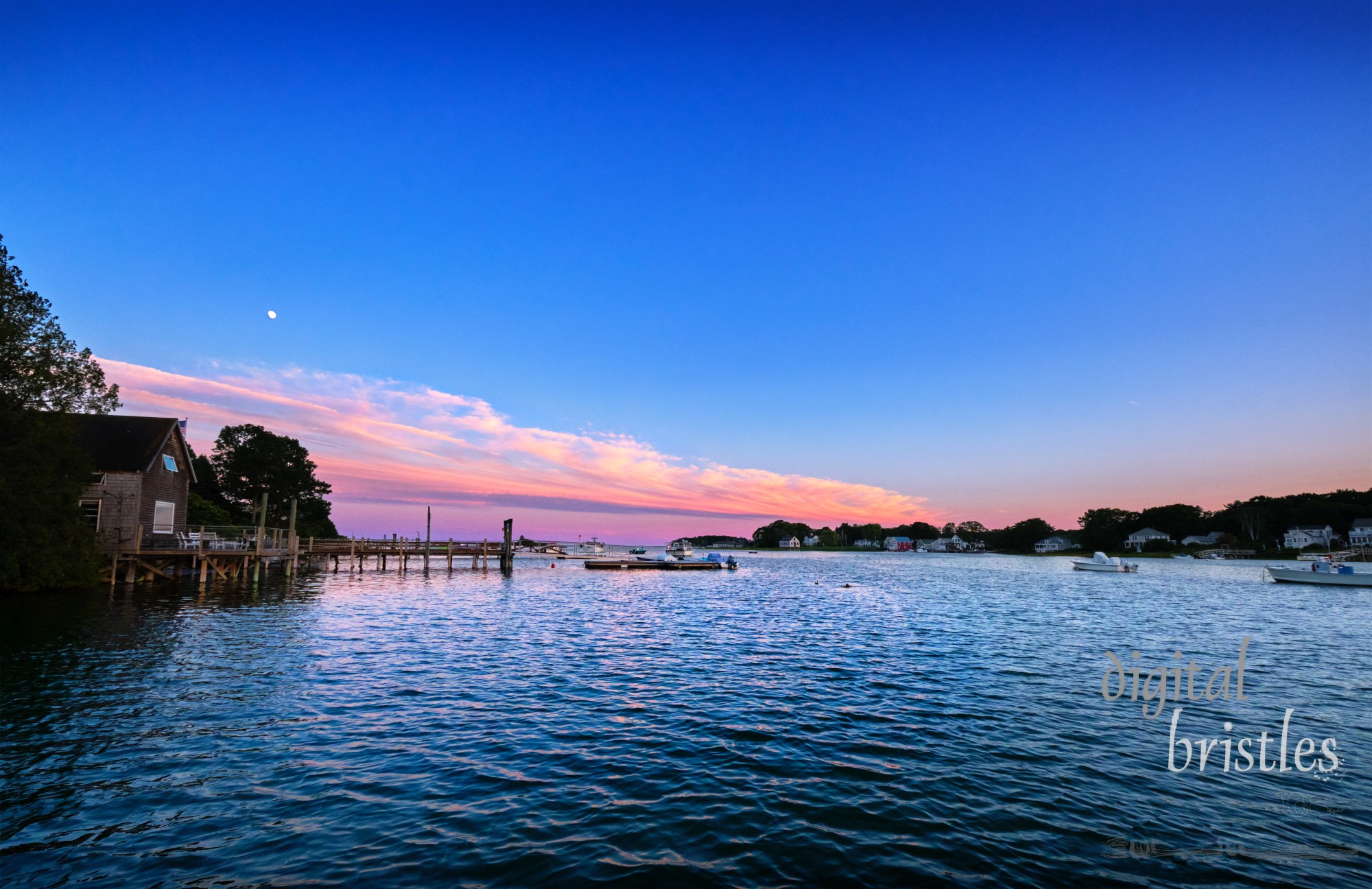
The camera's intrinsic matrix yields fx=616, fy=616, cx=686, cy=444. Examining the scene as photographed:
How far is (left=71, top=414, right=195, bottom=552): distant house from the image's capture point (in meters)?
42.8

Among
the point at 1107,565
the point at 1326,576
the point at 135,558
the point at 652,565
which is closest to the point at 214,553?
the point at 135,558

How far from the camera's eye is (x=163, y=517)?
156 ft

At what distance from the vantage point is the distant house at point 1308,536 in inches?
5384

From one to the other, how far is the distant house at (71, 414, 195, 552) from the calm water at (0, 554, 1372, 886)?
18.5 metres

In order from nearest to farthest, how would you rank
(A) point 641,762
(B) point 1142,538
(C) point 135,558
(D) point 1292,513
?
(A) point 641,762 → (C) point 135,558 → (D) point 1292,513 → (B) point 1142,538

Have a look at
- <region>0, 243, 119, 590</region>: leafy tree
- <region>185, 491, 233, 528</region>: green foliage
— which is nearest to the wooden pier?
<region>0, 243, 119, 590</region>: leafy tree

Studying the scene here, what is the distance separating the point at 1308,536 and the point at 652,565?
153114mm

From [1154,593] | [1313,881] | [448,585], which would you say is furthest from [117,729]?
[1154,593]

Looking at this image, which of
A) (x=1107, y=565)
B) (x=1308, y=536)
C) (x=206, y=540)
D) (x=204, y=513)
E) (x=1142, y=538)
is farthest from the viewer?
(x=1142, y=538)

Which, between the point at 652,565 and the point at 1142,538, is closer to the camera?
the point at 652,565

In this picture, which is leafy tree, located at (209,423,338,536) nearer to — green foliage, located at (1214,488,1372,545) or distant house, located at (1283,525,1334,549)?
distant house, located at (1283,525,1334,549)

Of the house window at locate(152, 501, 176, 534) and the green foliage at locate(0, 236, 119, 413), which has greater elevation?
the green foliage at locate(0, 236, 119, 413)

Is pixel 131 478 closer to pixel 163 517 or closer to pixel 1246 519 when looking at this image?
pixel 163 517

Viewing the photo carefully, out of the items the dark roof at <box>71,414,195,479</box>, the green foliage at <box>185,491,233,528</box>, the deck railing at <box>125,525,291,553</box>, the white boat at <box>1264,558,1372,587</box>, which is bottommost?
the white boat at <box>1264,558,1372,587</box>
